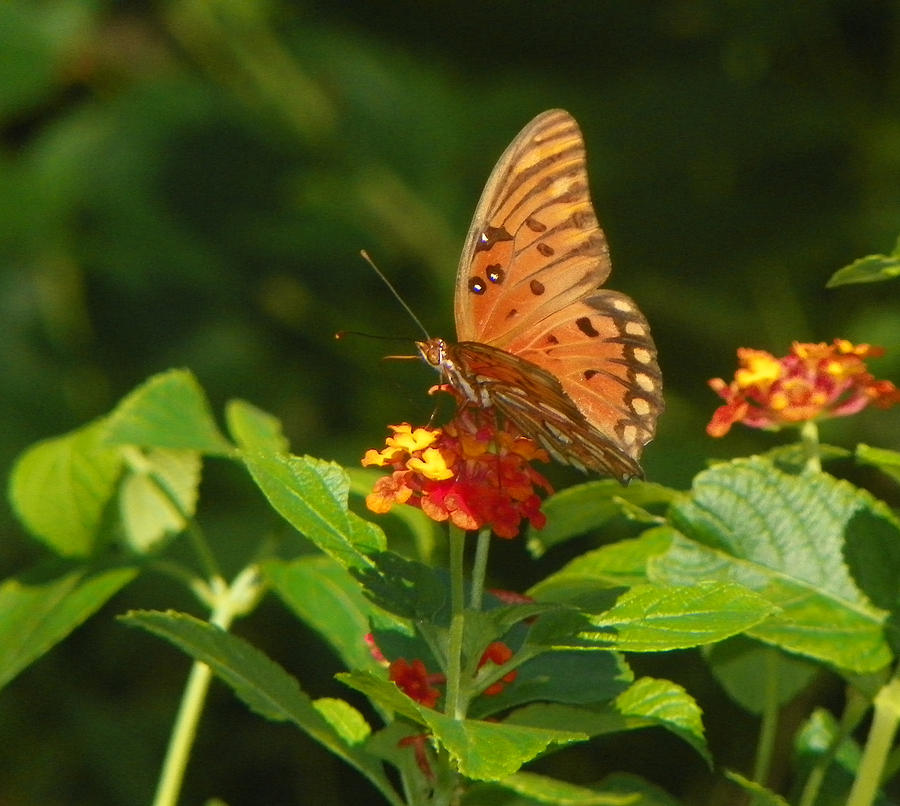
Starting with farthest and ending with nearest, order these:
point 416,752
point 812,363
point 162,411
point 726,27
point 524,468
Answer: point 726,27
point 162,411
point 812,363
point 524,468
point 416,752

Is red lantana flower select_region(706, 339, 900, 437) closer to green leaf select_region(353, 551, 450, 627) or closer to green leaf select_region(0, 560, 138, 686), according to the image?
green leaf select_region(353, 551, 450, 627)

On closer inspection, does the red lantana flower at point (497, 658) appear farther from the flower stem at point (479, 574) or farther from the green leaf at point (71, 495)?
the green leaf at point (71, 495)

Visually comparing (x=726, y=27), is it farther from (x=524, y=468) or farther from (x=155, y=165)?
(x=524, y=468)

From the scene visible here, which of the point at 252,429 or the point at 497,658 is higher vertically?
the point at 252,429

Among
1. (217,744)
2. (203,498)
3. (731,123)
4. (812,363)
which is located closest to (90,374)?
(203,498)

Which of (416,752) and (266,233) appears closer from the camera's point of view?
(416,752)

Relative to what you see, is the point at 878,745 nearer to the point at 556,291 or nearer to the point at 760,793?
the point at 760,793

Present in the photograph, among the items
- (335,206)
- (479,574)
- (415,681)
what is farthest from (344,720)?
(335,206)
